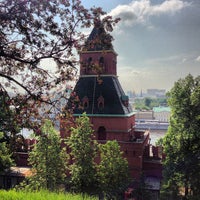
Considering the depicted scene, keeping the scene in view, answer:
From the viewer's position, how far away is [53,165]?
46.3 feet

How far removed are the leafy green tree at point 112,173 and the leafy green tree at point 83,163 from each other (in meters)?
0.51

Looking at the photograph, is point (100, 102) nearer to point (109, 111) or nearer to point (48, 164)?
point (109, 111)

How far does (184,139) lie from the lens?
14.1 m

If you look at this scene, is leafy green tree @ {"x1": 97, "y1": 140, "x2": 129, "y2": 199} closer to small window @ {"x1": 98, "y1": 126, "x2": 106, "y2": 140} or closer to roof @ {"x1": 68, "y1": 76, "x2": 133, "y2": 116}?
small window @ {"x1": 98, "y1": 126, "x2": 106, "y2": 140}

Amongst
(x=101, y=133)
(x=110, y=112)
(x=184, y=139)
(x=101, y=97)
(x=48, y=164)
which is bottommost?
(x=48, y=164)

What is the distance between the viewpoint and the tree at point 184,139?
45.8 ft

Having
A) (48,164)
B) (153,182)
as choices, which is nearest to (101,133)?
(153,182)

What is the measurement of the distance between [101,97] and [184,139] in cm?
703

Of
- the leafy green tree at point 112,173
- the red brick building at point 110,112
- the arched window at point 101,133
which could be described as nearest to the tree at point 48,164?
the leafy green tree at point 112,173

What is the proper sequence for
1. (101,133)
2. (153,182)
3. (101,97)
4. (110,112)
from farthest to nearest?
(101,133) → (101,97) → (110,112) → (153,182)

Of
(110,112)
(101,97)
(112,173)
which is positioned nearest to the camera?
(112,173)

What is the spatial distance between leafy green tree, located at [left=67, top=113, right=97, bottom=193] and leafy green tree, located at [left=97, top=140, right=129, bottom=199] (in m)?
0.51

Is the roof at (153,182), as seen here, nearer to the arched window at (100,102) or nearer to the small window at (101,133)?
the small window at (101,133)

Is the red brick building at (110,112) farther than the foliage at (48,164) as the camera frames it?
Yes
